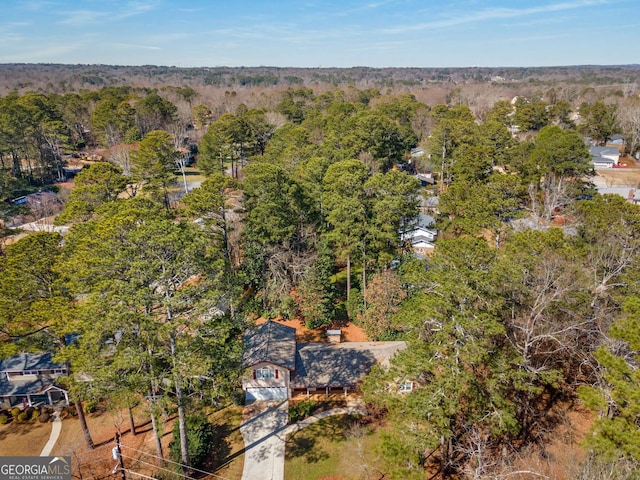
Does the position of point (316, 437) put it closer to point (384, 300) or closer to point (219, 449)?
point (219, 449)

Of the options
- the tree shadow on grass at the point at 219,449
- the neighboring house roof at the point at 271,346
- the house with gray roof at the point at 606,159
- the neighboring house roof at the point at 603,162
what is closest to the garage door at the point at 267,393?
the neighboring house roof at the point at 271,346

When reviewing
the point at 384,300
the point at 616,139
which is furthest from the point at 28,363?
the point at 616,139

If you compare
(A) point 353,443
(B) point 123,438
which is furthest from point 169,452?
(A) point 353,443

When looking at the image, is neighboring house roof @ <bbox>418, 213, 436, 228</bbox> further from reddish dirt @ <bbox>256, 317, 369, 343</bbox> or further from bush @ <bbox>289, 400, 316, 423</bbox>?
bush @ <bbox>289, 400, 316, 423</bbox>

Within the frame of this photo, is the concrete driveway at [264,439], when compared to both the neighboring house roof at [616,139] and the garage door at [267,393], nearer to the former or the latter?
the garage door at [267,393]

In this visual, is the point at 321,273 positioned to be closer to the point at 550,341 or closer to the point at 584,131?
the point at 550,341

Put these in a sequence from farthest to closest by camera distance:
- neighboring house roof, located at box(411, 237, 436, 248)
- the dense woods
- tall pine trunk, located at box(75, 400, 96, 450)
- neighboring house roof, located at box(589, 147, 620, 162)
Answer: neighboring house roof, located at box(589, 147, 620, 162) < neighboring house roof, located at box(411, 237, 436, 248) < tall pine trunk, located at box(75, 400, 96, 450) < the dense woods

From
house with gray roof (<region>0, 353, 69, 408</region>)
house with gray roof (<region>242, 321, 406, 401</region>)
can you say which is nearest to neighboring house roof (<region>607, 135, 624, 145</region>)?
house with gray roof (<region>242, 321, 406, 401</region>)

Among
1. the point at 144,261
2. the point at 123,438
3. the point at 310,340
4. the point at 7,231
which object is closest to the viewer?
the point at 144,261
